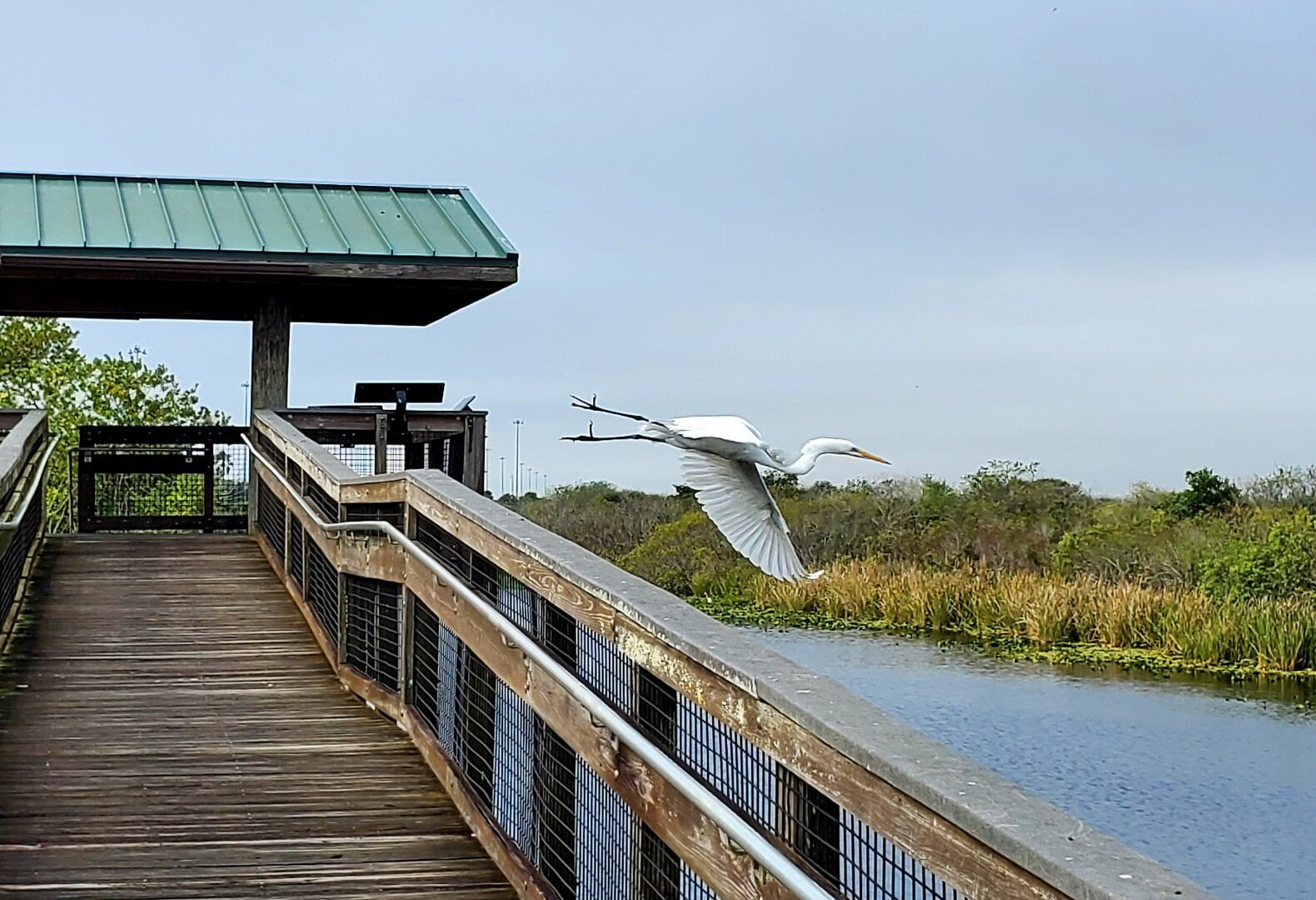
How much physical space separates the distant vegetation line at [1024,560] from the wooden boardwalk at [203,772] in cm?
1368

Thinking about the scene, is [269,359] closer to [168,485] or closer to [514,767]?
[168,485]

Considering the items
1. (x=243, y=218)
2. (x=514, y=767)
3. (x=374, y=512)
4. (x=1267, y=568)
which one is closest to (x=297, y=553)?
(x=374, y=512)

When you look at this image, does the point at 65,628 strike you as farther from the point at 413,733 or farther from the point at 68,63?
the point at 68,63

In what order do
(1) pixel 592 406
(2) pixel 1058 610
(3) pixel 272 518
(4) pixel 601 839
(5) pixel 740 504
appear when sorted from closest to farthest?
(4) pixel 601 839 → (1) pixel 592 406 → (5) pixel 740 504 → (3) pixel 272 518 → (2) pixel 1058 610

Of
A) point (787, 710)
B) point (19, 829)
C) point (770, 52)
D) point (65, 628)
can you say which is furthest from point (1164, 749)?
point (787, 710)

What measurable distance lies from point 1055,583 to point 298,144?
58.6 ft

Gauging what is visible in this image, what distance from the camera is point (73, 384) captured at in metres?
35.9

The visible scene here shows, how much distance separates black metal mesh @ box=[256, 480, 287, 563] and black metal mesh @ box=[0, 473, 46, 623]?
5.06ft

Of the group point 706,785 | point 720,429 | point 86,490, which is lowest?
point 706,785

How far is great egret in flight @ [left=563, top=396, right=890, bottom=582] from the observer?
276 inches

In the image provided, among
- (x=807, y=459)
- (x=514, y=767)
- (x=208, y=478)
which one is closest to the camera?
(x=514, y=767)

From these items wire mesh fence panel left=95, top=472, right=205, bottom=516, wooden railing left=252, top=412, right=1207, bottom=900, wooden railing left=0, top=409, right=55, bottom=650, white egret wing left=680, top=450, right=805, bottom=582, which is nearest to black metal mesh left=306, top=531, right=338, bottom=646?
wooden railing left=252, top=412, right=1207, bottom=900

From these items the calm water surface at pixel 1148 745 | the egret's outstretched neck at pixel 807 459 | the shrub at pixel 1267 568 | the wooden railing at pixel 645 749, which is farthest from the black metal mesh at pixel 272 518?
the shrub at pixel 1267 568

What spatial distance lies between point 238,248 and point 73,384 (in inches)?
Answer: 1005
